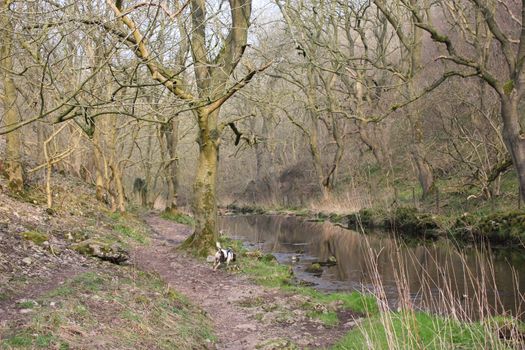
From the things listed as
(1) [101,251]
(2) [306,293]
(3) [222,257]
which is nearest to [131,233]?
(3) [222,257]

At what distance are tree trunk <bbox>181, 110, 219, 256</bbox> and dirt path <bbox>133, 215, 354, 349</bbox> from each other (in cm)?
71

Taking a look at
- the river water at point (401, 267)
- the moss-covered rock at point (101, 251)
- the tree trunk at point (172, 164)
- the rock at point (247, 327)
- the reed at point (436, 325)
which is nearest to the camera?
the reed at point (436, 325)

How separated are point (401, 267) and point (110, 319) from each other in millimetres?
3426

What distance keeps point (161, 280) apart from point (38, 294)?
3.10 metres

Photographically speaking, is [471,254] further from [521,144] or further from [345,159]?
[345,159]

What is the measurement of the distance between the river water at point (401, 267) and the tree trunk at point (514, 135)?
2.19 m

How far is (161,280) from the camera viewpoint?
942cm

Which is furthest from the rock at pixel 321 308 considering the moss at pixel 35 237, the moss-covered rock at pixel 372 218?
the moss-covered rock at pixel 372 218

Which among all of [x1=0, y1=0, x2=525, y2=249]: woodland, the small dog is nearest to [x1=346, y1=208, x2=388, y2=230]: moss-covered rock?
[x1=0, y1=0, x2=525, y2=249]: woodland

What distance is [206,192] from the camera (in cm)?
1311

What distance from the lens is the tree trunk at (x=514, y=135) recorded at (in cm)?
1288

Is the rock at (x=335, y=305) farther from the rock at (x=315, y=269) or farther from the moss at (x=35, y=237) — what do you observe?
the moss at (x=35, y=237)

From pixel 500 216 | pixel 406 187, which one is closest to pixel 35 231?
pixel 500 216

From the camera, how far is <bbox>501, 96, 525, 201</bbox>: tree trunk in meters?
12.9
